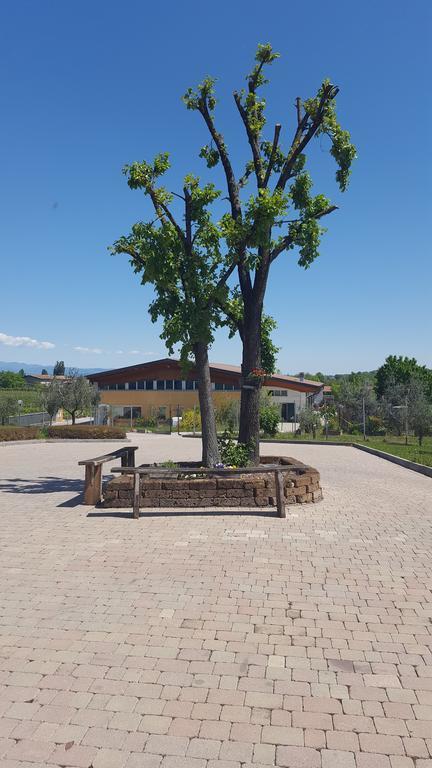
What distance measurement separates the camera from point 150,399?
4641 cm

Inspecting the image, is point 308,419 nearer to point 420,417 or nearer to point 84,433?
point 420,417

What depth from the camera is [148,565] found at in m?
6.39

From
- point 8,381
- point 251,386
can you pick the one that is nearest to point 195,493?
point 251,386

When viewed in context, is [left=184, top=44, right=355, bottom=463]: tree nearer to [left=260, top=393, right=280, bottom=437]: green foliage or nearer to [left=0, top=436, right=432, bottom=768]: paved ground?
[left=0, top=436, right=432, bottom=768]: paved ground

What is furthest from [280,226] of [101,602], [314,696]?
[314,696]

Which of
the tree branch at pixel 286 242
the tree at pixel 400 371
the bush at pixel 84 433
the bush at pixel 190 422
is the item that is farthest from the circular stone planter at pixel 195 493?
the tree at pixel 400 371

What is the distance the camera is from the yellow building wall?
4581 cm

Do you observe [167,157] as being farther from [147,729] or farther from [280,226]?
[147,729]

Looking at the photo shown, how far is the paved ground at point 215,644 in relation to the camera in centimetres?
312

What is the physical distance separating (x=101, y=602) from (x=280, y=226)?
28.6 ft

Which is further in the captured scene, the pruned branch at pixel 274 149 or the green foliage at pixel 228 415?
the green foliage at pixel 228 415

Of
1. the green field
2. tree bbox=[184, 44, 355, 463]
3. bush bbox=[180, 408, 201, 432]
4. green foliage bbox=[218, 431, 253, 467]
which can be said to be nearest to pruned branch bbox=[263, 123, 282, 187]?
tree bbox=[184, 44, 355, 463]

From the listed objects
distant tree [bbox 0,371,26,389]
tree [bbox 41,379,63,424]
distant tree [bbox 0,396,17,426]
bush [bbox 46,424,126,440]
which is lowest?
bush [bbox 46,424,126,440]

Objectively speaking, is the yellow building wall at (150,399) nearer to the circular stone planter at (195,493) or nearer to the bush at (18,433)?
the bush at (18,433)
